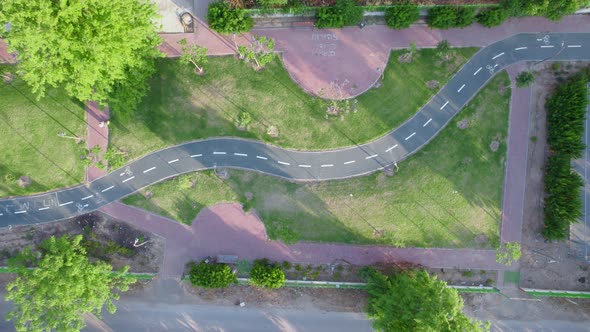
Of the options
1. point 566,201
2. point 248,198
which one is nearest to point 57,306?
point 248,198

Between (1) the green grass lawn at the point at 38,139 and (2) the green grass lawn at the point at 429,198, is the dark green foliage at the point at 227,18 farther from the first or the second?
(1) the green grass lawn at the point at 38,139

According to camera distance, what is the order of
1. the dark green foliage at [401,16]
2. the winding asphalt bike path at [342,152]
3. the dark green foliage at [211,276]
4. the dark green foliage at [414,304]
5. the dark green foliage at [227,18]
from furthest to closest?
the winding asphalt bike path at [342,152] < the dark green foliage at [227,18] < the dark green foliage at [401,16] < the dark green foliage at [211,276] < the dark green foliage at [414,304]

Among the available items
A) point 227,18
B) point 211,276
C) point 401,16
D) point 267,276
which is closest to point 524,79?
point 401,16

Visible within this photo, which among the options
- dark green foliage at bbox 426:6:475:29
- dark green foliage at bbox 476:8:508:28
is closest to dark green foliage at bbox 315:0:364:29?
dark green foliage at bbox 426:6:475:29

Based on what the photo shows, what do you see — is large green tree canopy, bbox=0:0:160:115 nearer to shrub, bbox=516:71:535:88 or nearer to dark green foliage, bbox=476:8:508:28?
dark green foliage, bbox=476:8:508:28

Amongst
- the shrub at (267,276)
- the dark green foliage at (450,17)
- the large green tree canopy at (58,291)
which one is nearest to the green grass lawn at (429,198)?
the shrub at (267,276)

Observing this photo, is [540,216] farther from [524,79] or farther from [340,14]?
[340,14]
